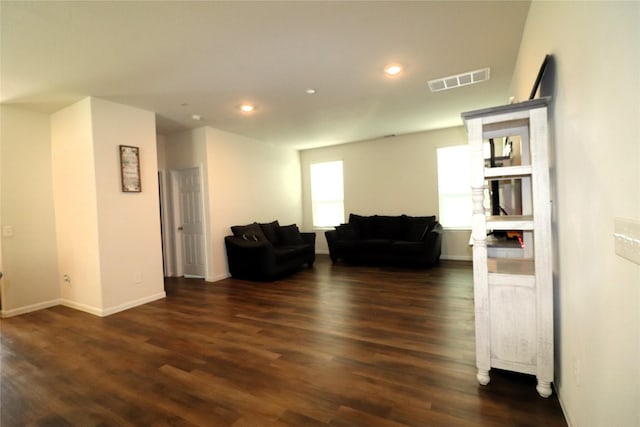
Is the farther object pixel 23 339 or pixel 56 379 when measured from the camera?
pixel 23 339

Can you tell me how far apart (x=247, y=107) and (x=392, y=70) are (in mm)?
2056

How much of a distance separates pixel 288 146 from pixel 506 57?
15.8 ft

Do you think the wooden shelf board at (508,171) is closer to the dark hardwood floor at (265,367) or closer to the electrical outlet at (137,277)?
the dark hardwood floor at (265,367)

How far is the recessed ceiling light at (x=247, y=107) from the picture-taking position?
3.92m

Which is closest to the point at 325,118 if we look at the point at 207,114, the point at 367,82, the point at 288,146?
the point at 367,82

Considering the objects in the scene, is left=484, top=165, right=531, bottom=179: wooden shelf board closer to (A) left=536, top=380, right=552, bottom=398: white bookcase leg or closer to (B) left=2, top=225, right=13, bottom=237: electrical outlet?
(A) left=536, top=380, right=552, bottom=398: white bookcase leg

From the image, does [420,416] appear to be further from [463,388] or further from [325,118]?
[325,118]

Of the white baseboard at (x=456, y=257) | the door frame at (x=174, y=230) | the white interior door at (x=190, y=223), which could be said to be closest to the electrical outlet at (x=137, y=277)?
the white interior door at (x=190, y=223)

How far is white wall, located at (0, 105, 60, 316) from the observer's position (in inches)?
144

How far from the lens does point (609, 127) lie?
100 centimetres

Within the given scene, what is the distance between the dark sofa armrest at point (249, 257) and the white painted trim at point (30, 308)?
244 cm

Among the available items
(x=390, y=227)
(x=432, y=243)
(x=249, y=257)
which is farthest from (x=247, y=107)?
(x=432, y=243)

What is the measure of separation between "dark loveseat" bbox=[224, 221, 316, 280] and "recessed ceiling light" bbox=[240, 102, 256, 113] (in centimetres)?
209

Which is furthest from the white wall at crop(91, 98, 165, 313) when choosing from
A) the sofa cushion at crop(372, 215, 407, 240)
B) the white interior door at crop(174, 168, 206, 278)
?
the sofa cushion at crop(372, 215, 407, 240)
